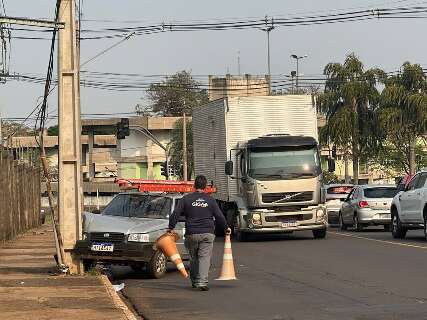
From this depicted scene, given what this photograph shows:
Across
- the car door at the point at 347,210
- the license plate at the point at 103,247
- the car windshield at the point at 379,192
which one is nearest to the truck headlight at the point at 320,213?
the car windshield at the point at 379,192

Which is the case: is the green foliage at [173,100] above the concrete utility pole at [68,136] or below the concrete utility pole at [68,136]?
above

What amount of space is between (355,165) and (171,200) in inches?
1410

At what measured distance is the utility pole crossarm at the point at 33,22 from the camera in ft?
53.4

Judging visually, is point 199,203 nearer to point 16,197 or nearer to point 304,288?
point 304,288

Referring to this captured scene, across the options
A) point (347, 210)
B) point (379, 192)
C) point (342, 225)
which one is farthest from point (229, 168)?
point (342, 225)

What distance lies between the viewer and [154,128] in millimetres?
82250

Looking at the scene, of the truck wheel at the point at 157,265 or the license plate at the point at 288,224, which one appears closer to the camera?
the truck wheel at the point at 157,265

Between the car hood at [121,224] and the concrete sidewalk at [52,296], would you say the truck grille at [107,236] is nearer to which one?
the car hood at [121,224]

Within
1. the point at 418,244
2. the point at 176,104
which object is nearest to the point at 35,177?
the point at 418,244

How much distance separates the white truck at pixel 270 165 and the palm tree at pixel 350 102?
68.1 ft

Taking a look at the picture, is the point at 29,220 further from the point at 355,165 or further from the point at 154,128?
the point at 154,128

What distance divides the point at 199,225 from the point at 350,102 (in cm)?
3600

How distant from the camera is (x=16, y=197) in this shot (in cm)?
3288

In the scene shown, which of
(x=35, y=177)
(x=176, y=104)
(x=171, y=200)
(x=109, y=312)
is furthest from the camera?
(x=176, y=104)
